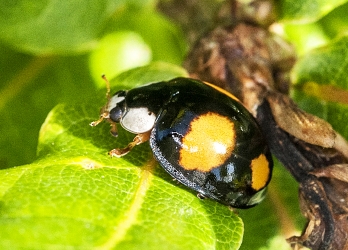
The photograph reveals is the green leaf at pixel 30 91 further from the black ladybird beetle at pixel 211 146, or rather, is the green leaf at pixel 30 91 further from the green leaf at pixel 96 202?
the black ladybird beetle at pixel 211 146

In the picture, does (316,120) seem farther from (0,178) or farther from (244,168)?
(0,178)

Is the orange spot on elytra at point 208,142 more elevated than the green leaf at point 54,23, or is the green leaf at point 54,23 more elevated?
the green leaf at point 54,23

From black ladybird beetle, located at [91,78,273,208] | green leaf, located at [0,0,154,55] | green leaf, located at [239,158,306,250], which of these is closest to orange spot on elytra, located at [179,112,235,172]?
black ladybird beetle, located at [91,78,273,208]

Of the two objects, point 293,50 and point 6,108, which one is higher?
point 293,50

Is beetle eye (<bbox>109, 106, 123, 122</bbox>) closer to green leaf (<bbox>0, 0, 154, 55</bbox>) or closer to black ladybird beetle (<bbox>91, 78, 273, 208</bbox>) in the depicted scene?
black ladybird beetle (<bbox>91, 78, 273, 208</bbox>)

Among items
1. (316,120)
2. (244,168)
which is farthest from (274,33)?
(244,168)

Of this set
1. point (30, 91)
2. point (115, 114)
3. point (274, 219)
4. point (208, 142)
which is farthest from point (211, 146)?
point (30, 91)

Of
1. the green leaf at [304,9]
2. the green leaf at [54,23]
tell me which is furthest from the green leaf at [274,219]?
the green leaf at [54,23]
